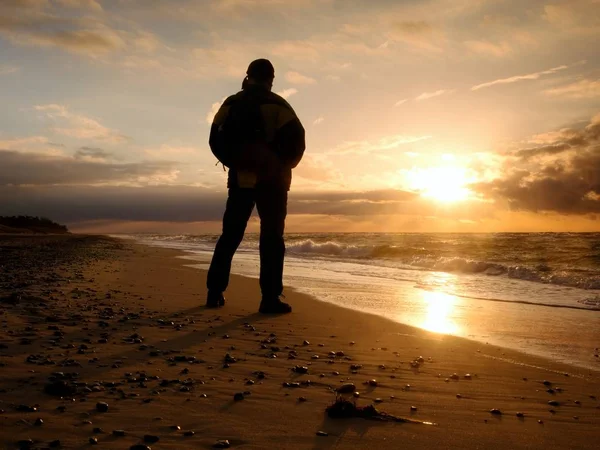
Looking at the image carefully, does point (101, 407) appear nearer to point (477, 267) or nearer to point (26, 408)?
point (26, 408)

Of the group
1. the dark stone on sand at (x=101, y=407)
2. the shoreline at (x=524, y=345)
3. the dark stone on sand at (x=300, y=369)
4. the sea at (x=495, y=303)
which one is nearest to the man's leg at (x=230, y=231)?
the shoreline at (x=524, y=345)

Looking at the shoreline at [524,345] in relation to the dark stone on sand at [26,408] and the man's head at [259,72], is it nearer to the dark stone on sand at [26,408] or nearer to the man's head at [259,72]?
the man's head at [259,72]

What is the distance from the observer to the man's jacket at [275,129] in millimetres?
6504

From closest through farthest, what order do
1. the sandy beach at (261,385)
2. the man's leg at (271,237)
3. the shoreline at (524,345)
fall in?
the sandy beach at (261,385)
the shoreline at (524,345)
the man's leg at (271,237)

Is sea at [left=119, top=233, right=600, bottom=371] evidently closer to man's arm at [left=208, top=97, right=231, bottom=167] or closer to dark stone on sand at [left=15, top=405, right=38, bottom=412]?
man's arm at [left=208, top=97, right=231, bottom=167]

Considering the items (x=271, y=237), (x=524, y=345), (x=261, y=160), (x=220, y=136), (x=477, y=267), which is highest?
(x=220, y=136)

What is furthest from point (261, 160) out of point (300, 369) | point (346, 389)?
point (346, 389)

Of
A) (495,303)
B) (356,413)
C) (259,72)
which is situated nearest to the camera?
(356,413)

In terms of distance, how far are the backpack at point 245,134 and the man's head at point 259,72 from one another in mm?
307

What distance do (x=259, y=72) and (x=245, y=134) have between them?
2.83 feet

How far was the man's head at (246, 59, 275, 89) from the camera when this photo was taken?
6688mm

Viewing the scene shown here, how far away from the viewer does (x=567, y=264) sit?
56.6ft

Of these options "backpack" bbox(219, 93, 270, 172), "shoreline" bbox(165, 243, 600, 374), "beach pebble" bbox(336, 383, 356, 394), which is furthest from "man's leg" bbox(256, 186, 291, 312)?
"beach pebble" bbox(336, 383, 356, 394)

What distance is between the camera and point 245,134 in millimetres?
6477
